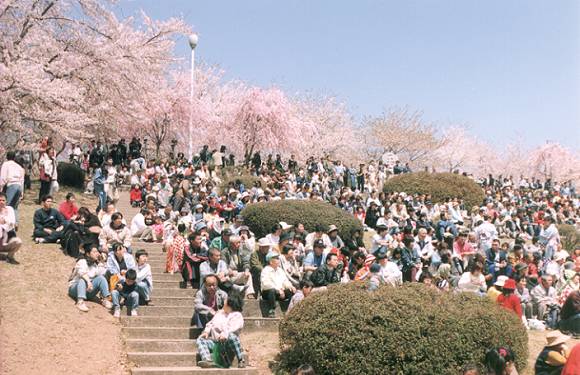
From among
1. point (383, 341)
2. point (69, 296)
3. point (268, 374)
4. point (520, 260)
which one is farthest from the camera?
point (520, 260)

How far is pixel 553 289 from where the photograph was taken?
47.0ft

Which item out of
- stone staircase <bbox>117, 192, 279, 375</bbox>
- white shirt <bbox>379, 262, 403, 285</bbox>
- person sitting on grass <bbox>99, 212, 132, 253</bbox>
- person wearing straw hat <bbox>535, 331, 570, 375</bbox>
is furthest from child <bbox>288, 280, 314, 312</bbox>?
person wearing straw hat <bbox>535, 331, 570, 375</bbox>

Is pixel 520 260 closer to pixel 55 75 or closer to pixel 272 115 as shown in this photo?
pixel 55 75

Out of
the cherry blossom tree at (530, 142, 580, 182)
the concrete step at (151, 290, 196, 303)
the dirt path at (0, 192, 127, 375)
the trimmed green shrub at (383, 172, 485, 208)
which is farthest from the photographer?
the cherry blossom tree at (530, 142, 580, 182)

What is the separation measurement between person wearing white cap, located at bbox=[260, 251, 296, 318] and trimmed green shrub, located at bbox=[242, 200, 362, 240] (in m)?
6.31

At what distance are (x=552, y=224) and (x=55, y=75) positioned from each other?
17266 millimetres

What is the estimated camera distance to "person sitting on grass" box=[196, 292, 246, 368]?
9656 millimetres

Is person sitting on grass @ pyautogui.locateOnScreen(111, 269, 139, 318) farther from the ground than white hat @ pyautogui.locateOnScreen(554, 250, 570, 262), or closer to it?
closer to it

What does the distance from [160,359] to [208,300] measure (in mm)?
1268

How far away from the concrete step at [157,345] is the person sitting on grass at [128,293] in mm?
947

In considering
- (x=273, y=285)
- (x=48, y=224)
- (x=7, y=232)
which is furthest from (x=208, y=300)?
(x=48, y=224)

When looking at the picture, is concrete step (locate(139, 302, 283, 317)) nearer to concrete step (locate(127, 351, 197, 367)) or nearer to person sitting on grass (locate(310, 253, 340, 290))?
person sitting on grass (locate(310, 253, 340, 290))

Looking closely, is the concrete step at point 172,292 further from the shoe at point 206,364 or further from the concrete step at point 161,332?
Result: the shoe at point 206,364

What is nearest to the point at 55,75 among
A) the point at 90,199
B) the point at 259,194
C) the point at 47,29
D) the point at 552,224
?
the point at 47,29
